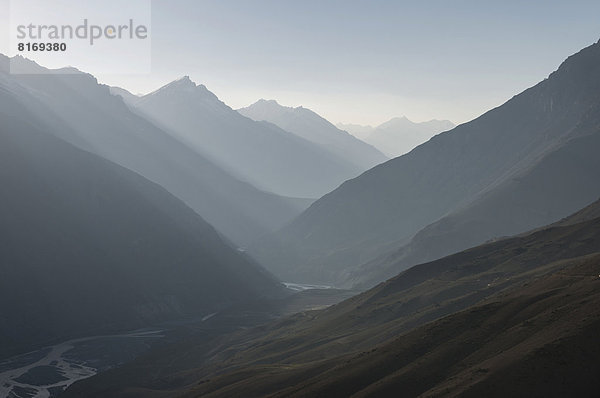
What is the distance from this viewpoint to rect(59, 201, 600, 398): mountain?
7412 centimetres

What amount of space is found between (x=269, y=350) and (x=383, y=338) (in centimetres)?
4653

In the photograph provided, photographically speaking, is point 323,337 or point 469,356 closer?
point 469,356

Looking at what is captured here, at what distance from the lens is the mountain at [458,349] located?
74.1 meters

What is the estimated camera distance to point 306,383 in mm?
107375

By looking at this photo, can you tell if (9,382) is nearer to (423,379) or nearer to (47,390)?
(47,390)

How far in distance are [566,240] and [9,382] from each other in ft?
606

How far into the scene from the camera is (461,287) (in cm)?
17925

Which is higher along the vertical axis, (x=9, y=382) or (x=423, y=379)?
(x=423, y=379)

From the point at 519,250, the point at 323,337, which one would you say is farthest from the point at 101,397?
the point at 519,250

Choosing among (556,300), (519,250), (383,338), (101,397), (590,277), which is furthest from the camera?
(519,250)

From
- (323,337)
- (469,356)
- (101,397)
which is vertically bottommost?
(101,397)

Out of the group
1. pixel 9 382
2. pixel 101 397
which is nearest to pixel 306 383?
pixel 101 397

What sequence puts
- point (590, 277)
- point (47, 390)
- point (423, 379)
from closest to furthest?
point (423, 379) → point (590, 277) → point (47, 390)

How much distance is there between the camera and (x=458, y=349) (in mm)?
94125
